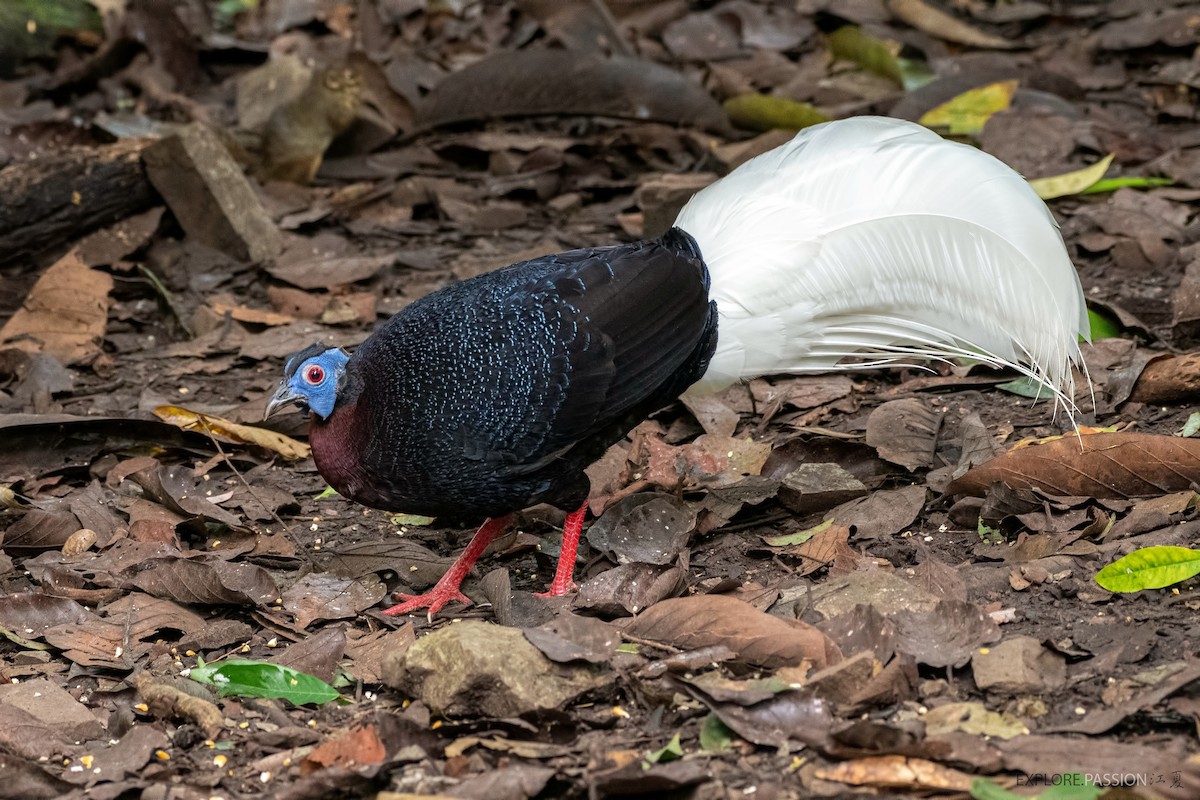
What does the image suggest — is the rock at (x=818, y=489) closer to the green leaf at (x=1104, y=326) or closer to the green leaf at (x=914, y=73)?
the green leaf at (x=1104, y=326)

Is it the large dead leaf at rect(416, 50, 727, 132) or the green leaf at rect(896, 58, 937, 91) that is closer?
the large dead leaf at rect(416, 50, 727, 132)

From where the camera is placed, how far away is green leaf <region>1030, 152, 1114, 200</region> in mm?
6500

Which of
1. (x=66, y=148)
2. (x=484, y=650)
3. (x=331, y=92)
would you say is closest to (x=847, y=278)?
(x=484, y=650)

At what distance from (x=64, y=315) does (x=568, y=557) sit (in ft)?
10.6

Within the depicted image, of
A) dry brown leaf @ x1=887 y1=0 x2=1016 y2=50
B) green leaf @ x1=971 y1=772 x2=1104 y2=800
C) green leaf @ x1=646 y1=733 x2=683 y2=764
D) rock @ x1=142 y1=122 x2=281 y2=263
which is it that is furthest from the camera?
dry brown leaf @ x1=887 y1=0 x2=1016 y2=50

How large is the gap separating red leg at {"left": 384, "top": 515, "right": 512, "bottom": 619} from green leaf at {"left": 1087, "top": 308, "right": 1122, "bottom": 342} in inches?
107

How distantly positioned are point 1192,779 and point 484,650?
173cm

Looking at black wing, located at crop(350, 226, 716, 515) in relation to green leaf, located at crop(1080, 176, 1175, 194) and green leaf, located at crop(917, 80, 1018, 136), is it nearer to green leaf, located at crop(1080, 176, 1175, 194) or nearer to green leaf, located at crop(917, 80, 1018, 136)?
green leaf, located at crop(1080, 176, 1175, 194)

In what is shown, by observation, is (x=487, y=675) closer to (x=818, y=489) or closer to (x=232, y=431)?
(x=818, y=489)

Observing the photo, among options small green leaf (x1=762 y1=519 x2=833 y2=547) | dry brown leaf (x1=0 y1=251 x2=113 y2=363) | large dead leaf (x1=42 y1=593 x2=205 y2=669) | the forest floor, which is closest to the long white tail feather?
the forest floor

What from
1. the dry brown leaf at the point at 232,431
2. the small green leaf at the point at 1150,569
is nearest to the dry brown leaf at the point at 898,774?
the small green leaf at the point at 1150,569

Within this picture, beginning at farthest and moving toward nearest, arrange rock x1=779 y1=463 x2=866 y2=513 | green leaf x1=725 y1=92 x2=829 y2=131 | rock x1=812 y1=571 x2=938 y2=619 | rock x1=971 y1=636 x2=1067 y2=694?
green leaf x1=725 y1=92 x2=829 y2=131 < rock x1=779 y1=463 x2=866 y2=513 < rock x1=812 y1=571 x2=938 y2=619 < rock x1=971 y1=636 x2=1067 y2=694

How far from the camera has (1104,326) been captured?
5531mm

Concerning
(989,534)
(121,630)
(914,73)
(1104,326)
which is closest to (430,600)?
(121,630)
